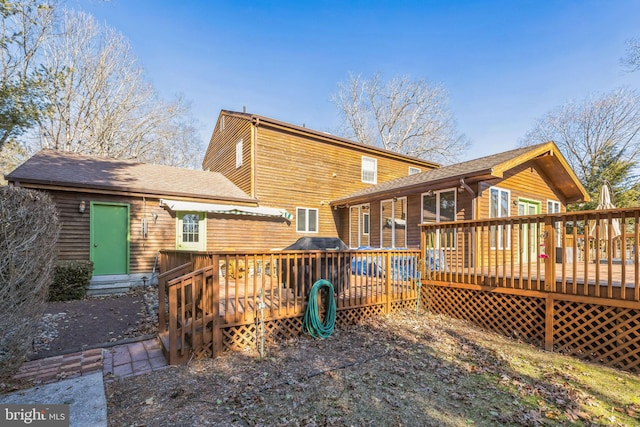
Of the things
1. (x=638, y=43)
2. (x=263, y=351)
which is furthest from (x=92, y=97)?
(x=638, y=43)

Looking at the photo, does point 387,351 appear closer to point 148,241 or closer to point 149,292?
point 149,292

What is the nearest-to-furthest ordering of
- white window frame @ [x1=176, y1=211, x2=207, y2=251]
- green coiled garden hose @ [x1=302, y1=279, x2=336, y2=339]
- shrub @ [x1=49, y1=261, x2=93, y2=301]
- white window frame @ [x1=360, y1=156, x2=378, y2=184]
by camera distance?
1. green coiled garden hose @ [x1=302, y1=279, x2=336, y2=339]
2. shrub @ [x1=49, y1=261, x2=93, y2=301]
3. white window frame @ [x1=176, y1=211, x2=207, y2=251]
4. white window frame @ [x1=360, y1=156, x2=378, y2=184]

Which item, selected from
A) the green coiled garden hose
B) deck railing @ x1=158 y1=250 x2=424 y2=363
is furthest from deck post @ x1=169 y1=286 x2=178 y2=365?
the green coiled garden hose

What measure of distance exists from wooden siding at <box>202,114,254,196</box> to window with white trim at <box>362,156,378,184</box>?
591 centimetres

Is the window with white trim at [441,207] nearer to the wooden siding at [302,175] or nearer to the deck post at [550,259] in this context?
the deck post at [550,259]

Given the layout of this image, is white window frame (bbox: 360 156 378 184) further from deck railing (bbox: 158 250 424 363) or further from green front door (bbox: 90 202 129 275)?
green front door (bbox: 90 202 129 275)

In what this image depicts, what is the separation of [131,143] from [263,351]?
67.2 ft

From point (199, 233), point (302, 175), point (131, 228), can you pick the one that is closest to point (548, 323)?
point (199, 233)

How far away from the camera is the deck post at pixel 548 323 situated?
15.4 feet

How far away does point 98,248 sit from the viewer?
856 centimetres

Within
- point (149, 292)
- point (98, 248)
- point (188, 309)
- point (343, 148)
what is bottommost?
point (149, 292)

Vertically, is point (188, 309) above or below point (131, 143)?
below

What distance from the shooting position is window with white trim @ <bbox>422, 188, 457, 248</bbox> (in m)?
9.12

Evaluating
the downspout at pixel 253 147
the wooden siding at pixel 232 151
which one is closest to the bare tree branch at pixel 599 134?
the downspout at pixel 253 147
